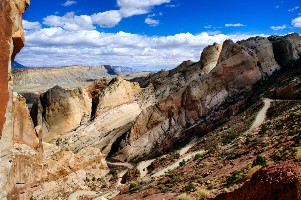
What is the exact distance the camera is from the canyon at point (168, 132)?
17656 millimetres

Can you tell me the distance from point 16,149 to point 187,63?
75.4 meters

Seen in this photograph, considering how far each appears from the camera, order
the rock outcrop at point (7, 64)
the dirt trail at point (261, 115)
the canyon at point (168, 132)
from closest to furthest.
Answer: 1. the rock outcrop at point (7, 64)
2. the canyon at point (168, 132)
3. the dirt trail at point (261, 115)

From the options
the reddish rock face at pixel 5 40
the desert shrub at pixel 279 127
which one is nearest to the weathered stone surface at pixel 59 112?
the desert shrub at pixel 279 127

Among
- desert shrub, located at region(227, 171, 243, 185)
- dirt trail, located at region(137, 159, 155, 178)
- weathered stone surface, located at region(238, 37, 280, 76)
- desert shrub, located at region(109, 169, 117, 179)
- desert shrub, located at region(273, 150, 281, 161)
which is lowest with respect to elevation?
desert shrub, located at region(109, 169, 117, 179)

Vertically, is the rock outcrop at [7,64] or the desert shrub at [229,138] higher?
the rock outcrop at [7,64]

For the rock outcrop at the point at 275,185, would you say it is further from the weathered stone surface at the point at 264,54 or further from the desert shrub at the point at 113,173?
the weathered stone surface at the point at 264,54

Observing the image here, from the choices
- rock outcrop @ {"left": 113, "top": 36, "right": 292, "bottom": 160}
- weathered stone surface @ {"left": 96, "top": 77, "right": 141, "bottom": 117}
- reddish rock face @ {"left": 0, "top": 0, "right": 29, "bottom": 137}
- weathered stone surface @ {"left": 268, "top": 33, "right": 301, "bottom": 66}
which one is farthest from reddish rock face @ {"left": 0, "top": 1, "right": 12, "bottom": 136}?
weathered stone surface @ {"left": 268, "top": 33, "right": 301, "bottom": 66}

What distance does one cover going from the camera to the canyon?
17656mm

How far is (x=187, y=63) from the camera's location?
94438 millimetres

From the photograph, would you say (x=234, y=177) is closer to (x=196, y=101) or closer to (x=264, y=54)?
(x=196, y=101)

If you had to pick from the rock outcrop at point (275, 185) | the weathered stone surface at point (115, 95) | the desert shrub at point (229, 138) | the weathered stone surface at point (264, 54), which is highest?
the weathered stone surface at point (264, 54)

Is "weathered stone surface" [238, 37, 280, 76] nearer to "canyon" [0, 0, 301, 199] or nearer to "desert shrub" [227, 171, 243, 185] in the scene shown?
"canyon" [0, 0, 301, 199]

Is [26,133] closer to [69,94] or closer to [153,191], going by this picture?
[153,191]

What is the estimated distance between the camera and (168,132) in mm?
68625
